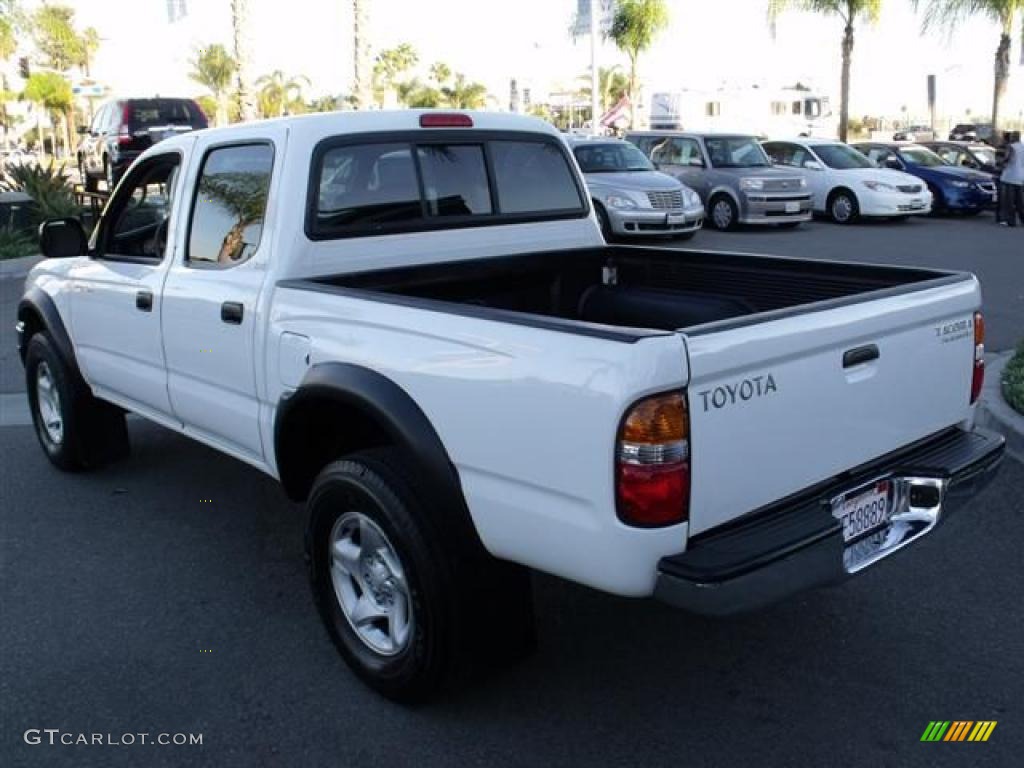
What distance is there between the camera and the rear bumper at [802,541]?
8.67ft

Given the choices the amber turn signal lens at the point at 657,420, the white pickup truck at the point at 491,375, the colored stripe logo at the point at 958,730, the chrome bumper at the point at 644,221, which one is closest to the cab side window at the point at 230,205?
the white pickup truck at the point at 491,375

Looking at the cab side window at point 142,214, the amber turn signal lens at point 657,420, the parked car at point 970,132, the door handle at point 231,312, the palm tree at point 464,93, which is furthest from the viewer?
the palm tree at point 464,93

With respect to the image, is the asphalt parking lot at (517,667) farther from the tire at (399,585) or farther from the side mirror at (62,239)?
the side mirror at (62,239)

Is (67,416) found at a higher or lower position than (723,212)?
lower

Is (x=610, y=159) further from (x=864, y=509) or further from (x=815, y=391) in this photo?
(x=815, y=391)

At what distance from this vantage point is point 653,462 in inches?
103

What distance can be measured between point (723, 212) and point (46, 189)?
11.2 m

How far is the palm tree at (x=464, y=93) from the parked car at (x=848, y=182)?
52.0 metres

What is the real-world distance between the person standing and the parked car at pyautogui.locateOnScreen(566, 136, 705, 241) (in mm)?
6778

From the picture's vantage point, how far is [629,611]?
13.4 feet

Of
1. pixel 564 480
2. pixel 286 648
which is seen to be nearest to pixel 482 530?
pixel 564 480

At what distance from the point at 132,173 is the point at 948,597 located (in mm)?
4120

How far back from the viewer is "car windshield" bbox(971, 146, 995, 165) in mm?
23734
